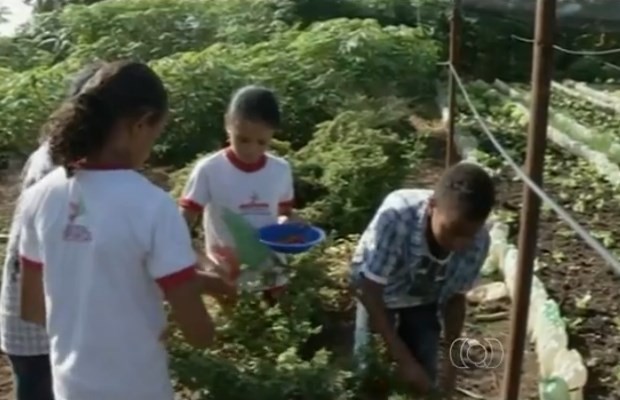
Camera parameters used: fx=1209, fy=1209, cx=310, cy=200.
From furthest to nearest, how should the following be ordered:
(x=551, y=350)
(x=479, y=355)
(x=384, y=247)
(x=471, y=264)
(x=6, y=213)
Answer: (x=6, y=213) < (x=479, y=355) < (x=551, y=350) < (x=471, y=264) < (x=384, y=247)

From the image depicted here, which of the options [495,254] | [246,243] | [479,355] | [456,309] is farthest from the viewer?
[495,254]

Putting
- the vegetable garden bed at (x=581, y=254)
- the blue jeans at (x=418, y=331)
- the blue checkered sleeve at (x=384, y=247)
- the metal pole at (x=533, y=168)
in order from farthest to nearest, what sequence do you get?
the vegetable garden bed at (x=581, y=254), the blue jeans at (x=418, y=331), the blue checkered sleeve at (x=384, y=247), the metal pole at (x=533, y=168)

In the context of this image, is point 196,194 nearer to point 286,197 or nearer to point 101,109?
point 286,197

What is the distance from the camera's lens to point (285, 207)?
4.39 m

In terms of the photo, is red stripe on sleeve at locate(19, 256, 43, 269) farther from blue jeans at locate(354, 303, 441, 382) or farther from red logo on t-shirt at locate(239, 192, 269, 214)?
red logo on t-shirt at locate(239, 192, 269, 214)

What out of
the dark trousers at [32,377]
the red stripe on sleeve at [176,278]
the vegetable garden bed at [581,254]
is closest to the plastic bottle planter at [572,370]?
the vegetable garden bed at [581,254]

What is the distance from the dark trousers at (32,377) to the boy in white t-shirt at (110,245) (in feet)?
2.03

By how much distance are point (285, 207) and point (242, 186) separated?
0.64ft

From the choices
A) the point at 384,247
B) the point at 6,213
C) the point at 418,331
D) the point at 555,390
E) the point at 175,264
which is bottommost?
the point at 6,213

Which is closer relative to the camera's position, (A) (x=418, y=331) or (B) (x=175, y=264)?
(B) (x=175, y=264)

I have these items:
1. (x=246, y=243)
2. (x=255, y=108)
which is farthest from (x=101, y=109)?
(x=255, y=108)

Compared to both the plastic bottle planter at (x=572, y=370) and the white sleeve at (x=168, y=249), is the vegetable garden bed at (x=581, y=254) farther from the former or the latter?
the white sleeve at (x=168, y=249)

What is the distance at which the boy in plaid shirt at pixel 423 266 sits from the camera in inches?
126

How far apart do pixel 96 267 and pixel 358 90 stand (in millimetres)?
6555
